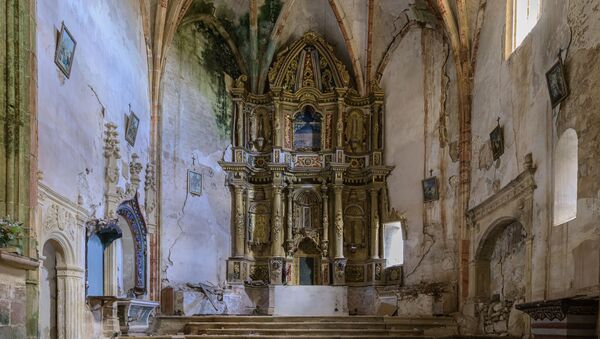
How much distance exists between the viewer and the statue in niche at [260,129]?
717 inches

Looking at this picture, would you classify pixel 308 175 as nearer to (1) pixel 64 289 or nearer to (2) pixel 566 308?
(1) pixel 64 289

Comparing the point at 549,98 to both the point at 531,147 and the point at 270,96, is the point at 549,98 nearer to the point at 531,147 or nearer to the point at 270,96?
the point at 531,147

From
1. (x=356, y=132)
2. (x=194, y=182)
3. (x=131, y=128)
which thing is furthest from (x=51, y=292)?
(x=356, y=132)

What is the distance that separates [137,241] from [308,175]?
6.16 m

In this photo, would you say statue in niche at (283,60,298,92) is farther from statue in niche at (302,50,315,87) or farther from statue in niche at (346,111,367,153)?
statue in niche at (346,111,367,153)

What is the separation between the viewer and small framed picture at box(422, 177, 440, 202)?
1542cm

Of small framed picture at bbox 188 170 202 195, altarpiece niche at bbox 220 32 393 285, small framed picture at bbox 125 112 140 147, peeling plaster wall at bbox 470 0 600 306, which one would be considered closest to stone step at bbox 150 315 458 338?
altarpiece niche at bbox 220 32 393 285

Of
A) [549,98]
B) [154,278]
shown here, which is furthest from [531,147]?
[154,278]

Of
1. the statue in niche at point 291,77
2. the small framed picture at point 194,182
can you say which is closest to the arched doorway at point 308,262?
the small framed picture at point 194,182

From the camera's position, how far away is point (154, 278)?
1441 centimetres

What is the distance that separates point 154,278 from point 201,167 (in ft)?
11.8

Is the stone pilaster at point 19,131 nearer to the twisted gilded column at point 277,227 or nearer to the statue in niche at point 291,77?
the twisted gilded column at point 277,227

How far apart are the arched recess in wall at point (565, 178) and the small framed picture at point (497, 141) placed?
2.52 m

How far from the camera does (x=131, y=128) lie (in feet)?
43.0
